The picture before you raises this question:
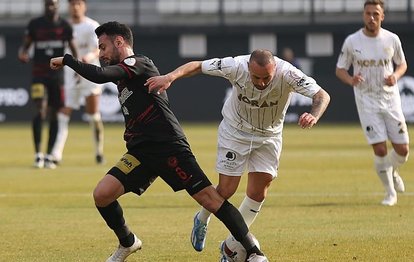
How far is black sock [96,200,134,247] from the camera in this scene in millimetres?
8891

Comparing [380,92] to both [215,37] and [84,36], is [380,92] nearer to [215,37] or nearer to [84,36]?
[84,36]

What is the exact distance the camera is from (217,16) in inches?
1503

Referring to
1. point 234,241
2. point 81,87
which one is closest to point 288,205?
point 234,241

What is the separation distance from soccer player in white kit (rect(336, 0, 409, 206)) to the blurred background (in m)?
17.2

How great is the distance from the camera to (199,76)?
105 feet

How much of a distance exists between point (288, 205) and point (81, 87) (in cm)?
A: 702

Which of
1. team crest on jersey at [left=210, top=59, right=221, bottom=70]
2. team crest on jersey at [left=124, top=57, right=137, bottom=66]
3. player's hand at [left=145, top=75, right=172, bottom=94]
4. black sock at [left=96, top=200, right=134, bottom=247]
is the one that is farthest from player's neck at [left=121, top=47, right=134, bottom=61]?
black sock at [left=96, top=200, right=134, bottom=247]

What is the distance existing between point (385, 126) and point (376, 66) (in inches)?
28.9

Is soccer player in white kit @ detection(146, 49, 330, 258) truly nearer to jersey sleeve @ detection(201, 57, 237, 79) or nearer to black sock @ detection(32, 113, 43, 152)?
jersey sleeve @ detection(201, 57, 237, 79)

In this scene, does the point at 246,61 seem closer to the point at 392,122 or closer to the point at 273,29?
the point at 392,122

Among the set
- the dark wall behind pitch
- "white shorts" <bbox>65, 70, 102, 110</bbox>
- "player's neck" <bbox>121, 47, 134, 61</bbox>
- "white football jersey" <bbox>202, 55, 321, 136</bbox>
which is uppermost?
"player's neck" <bbox>121, 47, 134, 61</bbox>

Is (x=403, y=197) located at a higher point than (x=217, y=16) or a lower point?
higher

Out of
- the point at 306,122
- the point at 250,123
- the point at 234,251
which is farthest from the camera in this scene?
the point at 250,123

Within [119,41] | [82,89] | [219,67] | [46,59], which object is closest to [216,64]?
[219,67]
